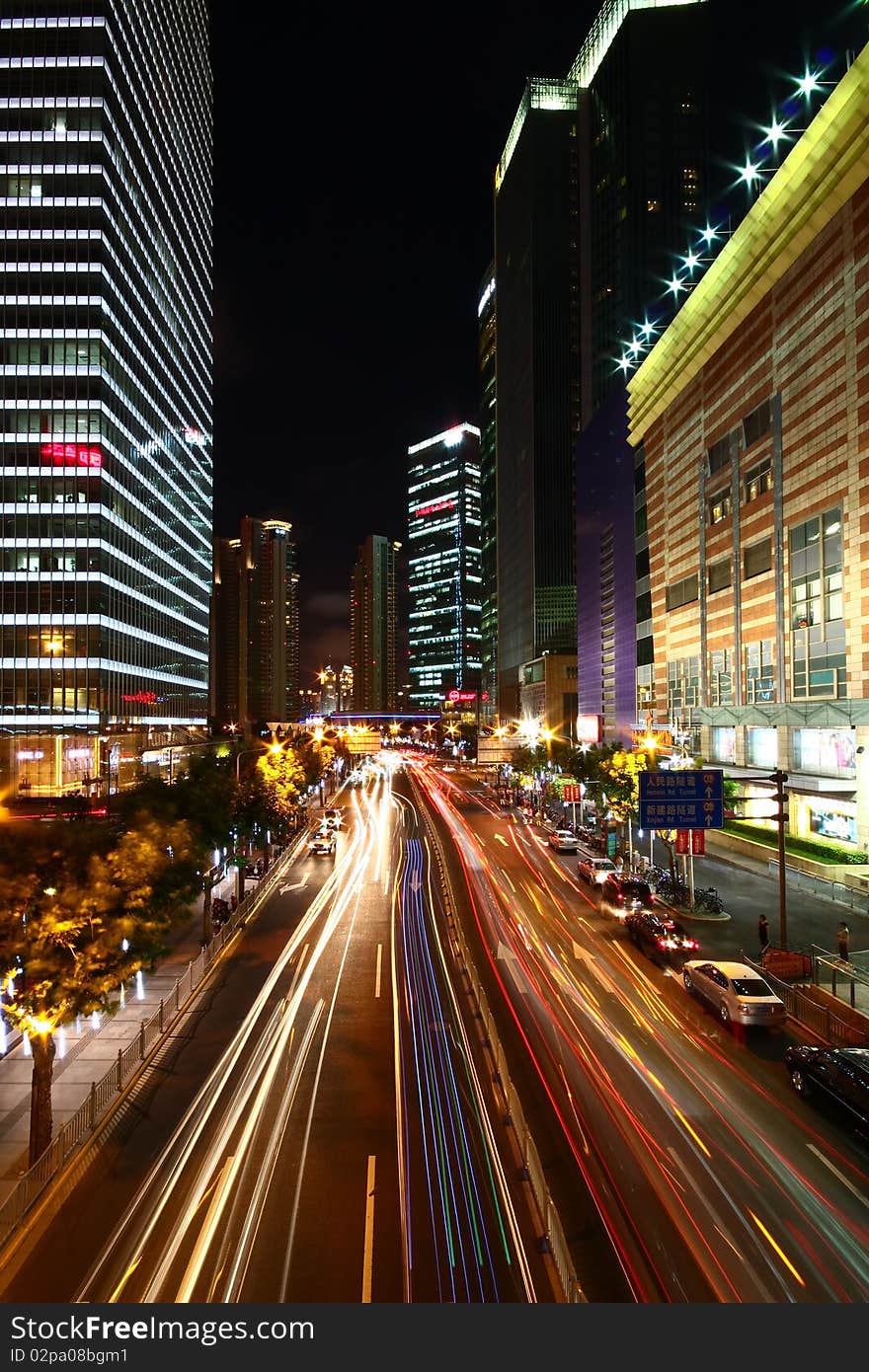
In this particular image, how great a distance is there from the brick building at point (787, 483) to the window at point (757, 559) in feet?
0.42

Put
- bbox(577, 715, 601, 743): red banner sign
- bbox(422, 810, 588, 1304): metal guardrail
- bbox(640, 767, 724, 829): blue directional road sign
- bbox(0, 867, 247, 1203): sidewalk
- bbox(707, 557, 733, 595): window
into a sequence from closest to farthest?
bbox(422, 810, 588, 1304): metal guardrail, bbox(0, 867, 247, 1203): sidewalk, bbox(640, 767, 724, 829): blue directional road sign, bbox(707, 557, 733, 595): window, bbox(577, 715, 601, 743): red banner sign

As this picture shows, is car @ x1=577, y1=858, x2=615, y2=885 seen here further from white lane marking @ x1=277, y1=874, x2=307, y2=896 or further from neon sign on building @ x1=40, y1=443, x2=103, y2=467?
neon sign on building @ x1=40, y1=443, x2=103, y2=467

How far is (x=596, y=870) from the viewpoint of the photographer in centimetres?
4088

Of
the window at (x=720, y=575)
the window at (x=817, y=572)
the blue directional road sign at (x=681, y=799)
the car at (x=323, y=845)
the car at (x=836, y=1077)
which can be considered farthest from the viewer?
the window at (x=720, y=575)

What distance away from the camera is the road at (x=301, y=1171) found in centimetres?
1109

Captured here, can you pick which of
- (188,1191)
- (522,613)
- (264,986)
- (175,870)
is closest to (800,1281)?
(188,1191)

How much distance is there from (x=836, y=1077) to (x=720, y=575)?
46.3 m

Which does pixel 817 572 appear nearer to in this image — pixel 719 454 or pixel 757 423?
pixel 757 423

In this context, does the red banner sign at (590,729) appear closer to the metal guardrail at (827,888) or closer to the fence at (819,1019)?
the metal guardrail at (827,888)

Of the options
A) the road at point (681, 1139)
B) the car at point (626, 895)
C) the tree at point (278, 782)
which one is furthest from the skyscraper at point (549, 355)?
the road at point (681, 1139)

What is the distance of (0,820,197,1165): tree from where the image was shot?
1432 cm

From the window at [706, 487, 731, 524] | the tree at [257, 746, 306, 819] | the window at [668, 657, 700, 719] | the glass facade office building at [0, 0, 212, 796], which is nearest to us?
the tree at [257, 746, 306, 819]

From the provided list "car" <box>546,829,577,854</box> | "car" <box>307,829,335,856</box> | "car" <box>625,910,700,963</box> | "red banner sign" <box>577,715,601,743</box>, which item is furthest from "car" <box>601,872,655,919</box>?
"red banner sign" <box>577,715,601,743</box>

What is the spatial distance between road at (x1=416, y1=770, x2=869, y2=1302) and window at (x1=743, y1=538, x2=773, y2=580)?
32235 mm
